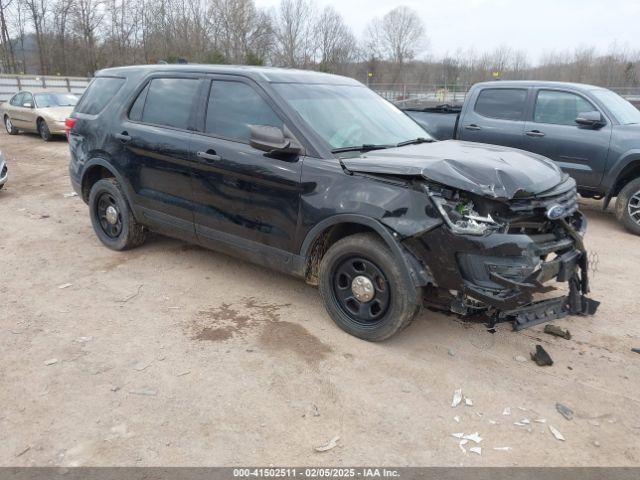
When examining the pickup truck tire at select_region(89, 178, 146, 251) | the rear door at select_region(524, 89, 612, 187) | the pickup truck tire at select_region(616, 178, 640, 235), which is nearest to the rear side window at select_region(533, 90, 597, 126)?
the rear door at select_region(524, 89, 612, 187)

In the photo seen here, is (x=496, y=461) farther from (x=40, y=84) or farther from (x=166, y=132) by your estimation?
(x=40, y=84)

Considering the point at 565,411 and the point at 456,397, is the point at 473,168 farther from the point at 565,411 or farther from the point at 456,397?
the point at 565,411

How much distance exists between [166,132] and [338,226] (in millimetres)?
2056

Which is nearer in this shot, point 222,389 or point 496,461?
point 496,461

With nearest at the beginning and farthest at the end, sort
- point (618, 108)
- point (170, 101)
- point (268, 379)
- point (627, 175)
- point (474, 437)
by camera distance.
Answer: point (474, 437)
point (268, 379)
point (170, 101)
point (627, 175)
point (618, 108)

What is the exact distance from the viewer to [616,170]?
22.7 feet

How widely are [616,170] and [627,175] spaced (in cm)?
32

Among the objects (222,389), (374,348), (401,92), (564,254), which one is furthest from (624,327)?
(401,92)

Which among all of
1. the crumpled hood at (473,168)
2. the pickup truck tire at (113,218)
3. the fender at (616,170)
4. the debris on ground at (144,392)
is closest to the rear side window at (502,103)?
the fender at (616,170)

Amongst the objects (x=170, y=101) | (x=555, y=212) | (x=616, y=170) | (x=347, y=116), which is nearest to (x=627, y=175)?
(x=616, y=170)

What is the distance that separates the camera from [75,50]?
1654 inches

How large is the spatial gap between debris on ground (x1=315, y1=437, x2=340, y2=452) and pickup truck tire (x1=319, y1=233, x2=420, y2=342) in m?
1.05

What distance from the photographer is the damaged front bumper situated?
3.24m

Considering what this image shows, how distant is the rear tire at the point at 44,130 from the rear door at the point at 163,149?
11869 mm
